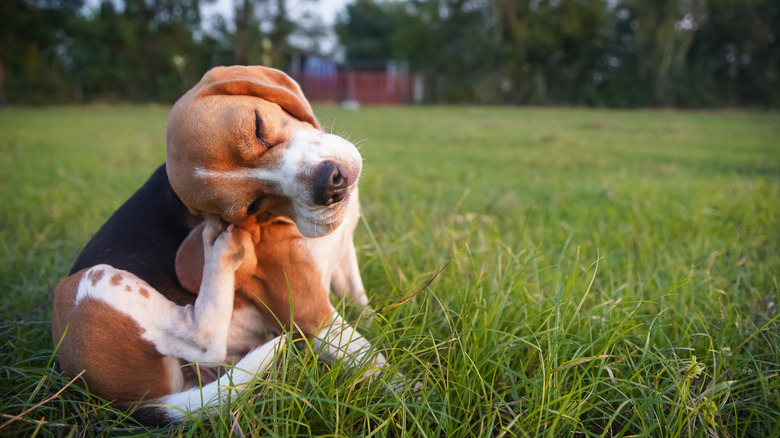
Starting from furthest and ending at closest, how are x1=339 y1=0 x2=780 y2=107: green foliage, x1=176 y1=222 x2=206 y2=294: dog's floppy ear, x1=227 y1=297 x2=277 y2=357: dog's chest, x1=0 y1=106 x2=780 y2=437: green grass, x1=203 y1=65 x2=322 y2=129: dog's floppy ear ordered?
1. x1=339 y1=0 x2=780 y2=107: green foliage
2. x1=227 y1=297 x2=277 y2=357: dog's chest
3. x1=176 y1=222 x2=206 y2=294: dog's floppy ear
4. x1=203 y1=65 x2=322 y2=129: dog's floppy ear
5. x1=0 y1=106 x2=780 y2=437: green grass

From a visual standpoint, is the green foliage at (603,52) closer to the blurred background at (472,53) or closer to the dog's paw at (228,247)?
the blurred background at (472,53)

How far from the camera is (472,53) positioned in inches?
1176

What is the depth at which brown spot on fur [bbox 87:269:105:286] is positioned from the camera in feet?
6.42

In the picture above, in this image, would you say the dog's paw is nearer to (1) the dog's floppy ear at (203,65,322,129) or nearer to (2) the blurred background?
(1) the dog's floppy ear at (203,65,322,129)

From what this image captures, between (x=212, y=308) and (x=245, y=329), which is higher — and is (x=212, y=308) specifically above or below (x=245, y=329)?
above

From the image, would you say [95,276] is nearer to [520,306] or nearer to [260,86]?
[260,86]

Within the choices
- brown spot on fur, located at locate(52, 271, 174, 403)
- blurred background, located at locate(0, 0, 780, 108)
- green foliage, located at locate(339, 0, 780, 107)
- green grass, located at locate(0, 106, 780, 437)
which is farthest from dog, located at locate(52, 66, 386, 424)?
green foliage, located at locate(339, 0, 780, 107)

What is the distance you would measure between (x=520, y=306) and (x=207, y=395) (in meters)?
1.39

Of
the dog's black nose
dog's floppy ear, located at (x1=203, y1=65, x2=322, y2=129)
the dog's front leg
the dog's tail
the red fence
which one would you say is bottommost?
the dog's tail

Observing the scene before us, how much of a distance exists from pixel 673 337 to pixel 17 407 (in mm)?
2723

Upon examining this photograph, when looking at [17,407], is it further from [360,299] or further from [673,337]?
[673,337]

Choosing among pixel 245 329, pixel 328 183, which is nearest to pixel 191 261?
pixel 245 329

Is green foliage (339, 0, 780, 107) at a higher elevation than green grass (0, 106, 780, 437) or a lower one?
higher

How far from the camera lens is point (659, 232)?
3.97m
